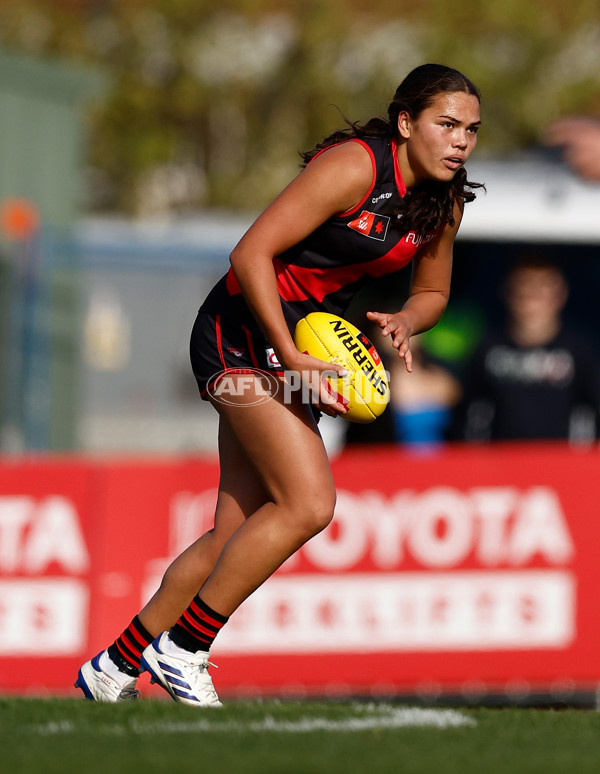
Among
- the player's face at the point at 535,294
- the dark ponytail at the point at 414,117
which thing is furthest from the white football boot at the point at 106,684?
the player's face at the point at 535,294

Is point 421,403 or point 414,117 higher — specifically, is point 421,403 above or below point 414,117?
below

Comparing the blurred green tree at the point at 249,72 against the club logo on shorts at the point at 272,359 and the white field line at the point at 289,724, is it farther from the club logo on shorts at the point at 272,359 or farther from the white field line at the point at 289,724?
the white field line at the point at 289,724

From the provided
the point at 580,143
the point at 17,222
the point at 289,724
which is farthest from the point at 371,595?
the point at 17,222

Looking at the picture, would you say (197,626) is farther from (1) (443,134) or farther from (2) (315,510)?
(1) (443,134)

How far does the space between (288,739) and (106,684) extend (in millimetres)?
1050

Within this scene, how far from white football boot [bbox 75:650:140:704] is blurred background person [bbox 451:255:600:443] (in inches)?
165

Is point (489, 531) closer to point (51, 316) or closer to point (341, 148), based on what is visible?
point (341, 148)

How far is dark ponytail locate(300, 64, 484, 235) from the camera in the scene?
15.5 feet

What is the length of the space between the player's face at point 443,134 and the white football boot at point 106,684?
2.11 metres

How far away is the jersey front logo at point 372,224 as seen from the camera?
4680mm

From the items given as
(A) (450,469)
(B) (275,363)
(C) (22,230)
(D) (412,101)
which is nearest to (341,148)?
(D) (412,101)

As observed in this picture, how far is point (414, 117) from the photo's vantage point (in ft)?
15.5

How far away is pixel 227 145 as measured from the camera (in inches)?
1042

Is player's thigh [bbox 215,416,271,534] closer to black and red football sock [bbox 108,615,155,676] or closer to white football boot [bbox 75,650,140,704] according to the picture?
black and red football sock [bbox 108,615,155,676]
